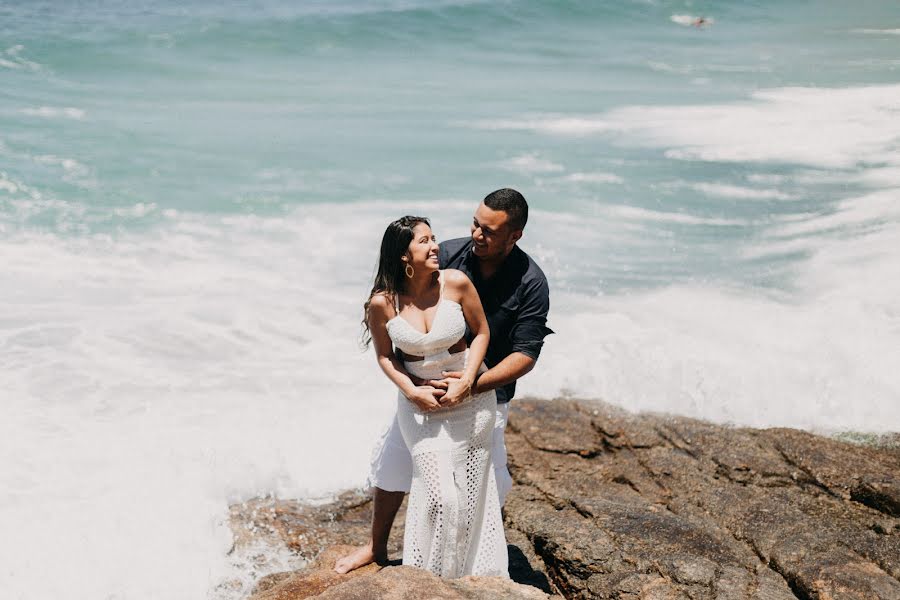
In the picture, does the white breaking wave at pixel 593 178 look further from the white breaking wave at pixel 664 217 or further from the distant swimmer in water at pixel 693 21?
the distant swimmer in water at pixel 693 21

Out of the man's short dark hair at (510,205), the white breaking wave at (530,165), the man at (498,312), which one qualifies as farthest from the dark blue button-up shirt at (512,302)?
the white breaking wave at (530,165)

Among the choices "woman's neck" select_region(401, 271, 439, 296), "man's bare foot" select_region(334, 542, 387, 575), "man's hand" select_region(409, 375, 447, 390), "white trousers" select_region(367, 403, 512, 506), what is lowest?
"man's bare foot" select_region(334, 542, 387, 575)

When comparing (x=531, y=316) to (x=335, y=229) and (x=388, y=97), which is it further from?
(x=388, y=97)

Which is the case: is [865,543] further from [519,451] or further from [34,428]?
[34,428]

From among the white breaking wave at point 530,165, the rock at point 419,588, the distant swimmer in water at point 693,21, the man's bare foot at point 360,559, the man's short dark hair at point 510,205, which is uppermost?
the distant swimmer in water at point 693,21

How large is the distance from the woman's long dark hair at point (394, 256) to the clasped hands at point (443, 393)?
441 millimetres

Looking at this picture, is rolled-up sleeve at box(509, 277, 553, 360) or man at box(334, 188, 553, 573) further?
rolled-up sleeve at box(509, 277, 553, 360)

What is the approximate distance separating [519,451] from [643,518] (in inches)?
64.6

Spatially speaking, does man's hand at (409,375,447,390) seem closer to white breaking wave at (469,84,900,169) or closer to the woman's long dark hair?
the woman's long dark hair

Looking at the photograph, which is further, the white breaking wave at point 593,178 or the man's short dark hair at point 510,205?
the white breaking wave at point 593,178

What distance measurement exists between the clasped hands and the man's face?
0.61 m

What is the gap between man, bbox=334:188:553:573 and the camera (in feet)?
14.4

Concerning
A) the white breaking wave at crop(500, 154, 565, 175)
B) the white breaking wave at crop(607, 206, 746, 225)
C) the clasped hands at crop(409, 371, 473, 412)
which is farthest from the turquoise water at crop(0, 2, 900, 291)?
the clasped hands at crop(409, 371, 473, 412)

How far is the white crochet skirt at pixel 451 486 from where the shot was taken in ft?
14.2
